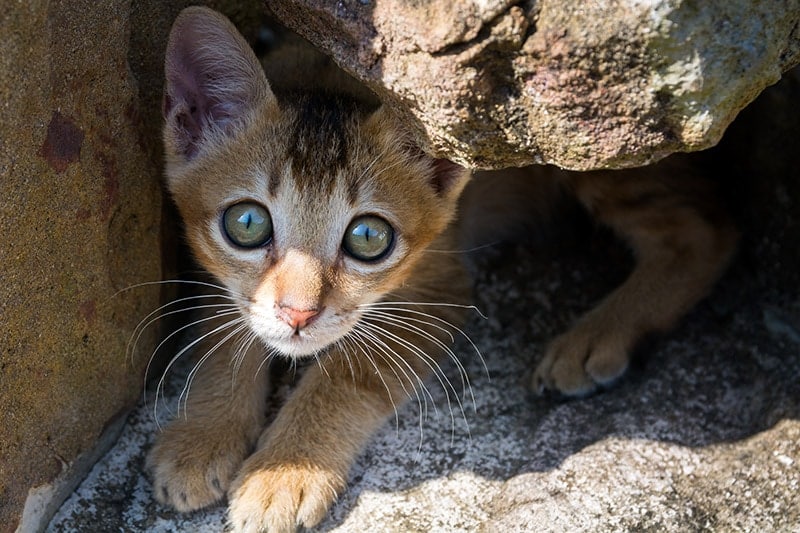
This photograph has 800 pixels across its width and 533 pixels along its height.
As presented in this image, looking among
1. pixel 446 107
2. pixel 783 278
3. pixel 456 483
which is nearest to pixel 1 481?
pixel 456 483

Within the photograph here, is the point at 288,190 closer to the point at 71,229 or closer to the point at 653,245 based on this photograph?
the point at 71,229

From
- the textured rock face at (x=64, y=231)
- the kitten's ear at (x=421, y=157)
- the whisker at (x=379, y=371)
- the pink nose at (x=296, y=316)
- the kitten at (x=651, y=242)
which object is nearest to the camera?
the textured rock face at (x=64, y=231)

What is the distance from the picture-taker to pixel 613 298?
2639 millimetres

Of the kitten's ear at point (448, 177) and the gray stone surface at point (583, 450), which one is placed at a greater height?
the kitten's ear at point (448, 177)

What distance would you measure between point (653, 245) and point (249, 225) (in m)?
1.34

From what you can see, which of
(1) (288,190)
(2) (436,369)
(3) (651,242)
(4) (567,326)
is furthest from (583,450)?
(1) (288,190)

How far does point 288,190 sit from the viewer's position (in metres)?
1.98

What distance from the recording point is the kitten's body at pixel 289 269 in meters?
1.96

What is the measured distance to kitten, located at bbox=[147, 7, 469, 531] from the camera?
6.40ft

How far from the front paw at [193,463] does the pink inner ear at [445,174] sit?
2.61 ft

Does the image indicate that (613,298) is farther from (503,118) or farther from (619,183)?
(503,118)

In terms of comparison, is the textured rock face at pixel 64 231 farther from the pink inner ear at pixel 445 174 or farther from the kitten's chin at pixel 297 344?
the pink inner ear at pixel 445 174

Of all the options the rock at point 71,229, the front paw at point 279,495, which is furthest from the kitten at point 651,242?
the rock at point 71,229

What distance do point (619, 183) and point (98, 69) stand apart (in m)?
1.51
